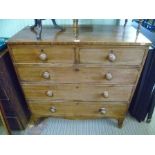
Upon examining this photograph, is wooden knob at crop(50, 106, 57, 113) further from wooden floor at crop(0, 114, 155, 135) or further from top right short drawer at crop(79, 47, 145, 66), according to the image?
top right short drawer at crop(79, 47, 145, 66)

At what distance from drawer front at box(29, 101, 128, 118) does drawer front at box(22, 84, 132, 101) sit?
0.06 meters

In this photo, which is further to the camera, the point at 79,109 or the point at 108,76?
the point at 79,109

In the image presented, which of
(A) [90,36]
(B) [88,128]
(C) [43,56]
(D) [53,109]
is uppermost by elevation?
(A) [90,36]

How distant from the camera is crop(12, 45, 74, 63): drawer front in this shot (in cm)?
105

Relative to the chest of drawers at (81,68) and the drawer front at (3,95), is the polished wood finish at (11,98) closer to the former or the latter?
the drawer front at (3,95)

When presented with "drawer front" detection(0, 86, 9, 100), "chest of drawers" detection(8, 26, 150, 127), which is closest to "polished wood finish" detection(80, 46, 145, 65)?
"chest of drawers" detection(8, 26, 150, 127)

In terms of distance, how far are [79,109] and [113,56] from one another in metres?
0.60

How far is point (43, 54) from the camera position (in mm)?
1064

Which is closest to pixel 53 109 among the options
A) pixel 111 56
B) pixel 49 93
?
pixel 49 93

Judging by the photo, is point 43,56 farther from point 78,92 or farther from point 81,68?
point 78,92

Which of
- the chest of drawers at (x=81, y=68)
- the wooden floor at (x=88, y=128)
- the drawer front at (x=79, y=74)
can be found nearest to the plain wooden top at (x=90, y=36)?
the chest of drawers at (x=81, y=68)

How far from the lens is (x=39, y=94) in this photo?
1.32m
